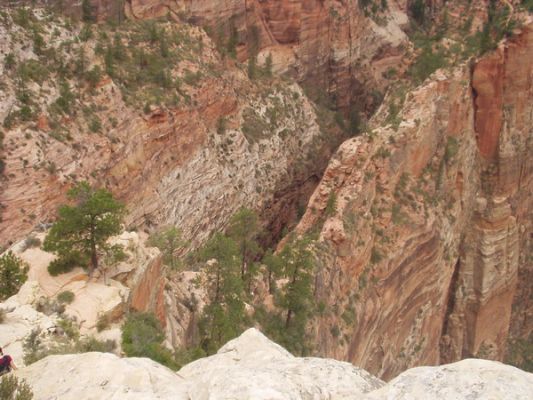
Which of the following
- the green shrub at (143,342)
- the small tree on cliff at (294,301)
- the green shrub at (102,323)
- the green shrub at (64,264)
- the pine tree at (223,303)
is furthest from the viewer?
the small tree on cliff at (294,301)

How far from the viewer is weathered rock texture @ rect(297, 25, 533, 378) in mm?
30078

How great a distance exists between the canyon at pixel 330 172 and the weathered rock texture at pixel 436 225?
0.12 meters

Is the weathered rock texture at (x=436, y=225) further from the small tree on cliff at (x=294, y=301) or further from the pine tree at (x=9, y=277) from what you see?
the pine tree at (x=9, y=277)

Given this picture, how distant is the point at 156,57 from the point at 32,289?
26.0 metres

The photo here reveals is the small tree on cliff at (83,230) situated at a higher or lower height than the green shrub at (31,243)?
higher

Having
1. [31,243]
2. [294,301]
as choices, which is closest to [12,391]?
[31,243]

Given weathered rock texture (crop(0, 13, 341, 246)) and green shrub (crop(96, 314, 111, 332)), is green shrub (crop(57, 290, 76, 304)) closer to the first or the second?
green shrub (crop(96, 314, 111, 332))

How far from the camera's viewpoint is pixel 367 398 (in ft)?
34.5

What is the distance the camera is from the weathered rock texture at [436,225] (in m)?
30.1

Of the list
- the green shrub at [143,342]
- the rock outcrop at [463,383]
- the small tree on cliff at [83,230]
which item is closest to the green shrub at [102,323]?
the green shrub at [143,342]

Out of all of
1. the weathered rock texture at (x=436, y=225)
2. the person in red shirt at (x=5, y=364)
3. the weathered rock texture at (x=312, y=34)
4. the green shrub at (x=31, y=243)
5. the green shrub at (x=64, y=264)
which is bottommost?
the weathered rock texture at (x=436, y=225)

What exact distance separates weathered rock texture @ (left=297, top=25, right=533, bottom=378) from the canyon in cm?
12

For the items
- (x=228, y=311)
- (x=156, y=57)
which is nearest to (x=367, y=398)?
(x=228, y=311)

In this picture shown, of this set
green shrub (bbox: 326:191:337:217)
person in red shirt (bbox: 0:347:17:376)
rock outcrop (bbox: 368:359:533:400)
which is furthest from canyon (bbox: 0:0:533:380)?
rock outcrop (bbox: 368:359:533:400)
